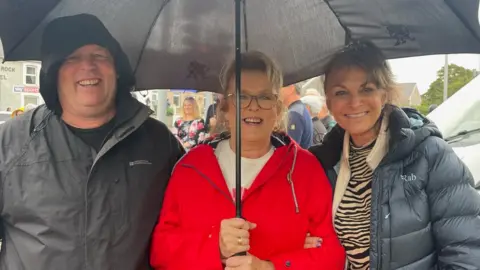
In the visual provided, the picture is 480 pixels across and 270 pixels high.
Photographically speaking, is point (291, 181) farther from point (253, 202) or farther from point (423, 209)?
point (423, 209)

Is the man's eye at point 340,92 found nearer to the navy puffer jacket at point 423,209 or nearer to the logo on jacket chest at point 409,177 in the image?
the navy puffer jacket at point 423,209

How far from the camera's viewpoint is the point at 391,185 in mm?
2168

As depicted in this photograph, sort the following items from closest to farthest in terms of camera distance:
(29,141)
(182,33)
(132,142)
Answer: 1. (29,141)
2. (132,142)
3. (182,33)

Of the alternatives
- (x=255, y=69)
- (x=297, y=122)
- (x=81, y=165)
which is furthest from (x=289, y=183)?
(x=297, y=122)

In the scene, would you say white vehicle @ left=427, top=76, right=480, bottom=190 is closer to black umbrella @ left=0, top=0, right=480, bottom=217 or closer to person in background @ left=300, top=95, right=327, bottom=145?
black umbrella @ left=0, top=0, right=480, bottom=217

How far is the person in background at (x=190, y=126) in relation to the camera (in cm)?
716

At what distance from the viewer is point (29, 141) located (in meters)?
2.22

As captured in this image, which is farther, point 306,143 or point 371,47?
point 306,143

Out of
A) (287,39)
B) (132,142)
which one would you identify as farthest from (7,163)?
(287,39)

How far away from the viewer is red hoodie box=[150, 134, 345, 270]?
225cm

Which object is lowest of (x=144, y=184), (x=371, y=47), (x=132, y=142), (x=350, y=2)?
(x=144, y=184)

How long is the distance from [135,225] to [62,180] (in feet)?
1.30

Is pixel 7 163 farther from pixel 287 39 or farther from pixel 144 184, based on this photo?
pixel 287 39

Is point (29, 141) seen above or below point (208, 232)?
above
